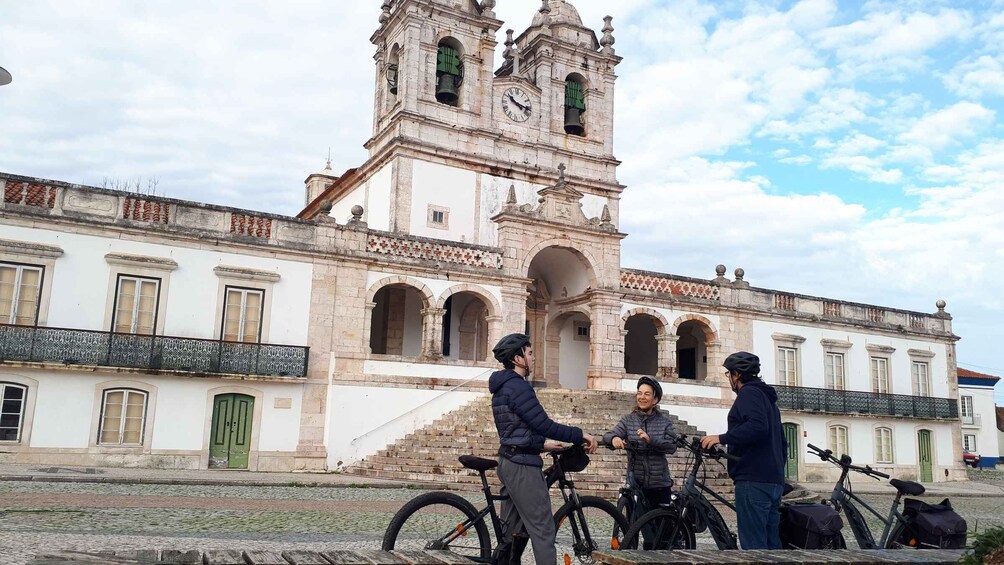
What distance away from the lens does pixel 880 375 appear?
90.9 ft

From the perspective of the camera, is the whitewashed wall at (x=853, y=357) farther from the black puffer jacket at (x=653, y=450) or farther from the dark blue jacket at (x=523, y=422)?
the dark blue jacket at (x=523, y=422)

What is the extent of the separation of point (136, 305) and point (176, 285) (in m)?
0.92

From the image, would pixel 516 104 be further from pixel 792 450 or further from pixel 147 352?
pixel 147 352

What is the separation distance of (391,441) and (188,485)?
6.29 metres

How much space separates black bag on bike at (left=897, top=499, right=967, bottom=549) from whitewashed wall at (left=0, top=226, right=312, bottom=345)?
1496 cm

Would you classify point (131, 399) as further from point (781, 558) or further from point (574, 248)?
point (781, 558)

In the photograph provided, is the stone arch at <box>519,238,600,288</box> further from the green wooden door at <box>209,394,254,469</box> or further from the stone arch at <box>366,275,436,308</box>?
the green wooden door at <box>209,394,254,469</box>

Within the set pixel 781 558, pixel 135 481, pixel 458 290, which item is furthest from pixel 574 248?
pixel 781 558

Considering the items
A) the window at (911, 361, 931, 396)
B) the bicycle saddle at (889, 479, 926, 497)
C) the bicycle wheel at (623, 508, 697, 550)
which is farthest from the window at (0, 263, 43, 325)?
the window at (911, 361, 931, 396)

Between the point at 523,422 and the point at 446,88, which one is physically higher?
the point at 446,88

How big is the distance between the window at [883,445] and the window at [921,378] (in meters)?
2.35

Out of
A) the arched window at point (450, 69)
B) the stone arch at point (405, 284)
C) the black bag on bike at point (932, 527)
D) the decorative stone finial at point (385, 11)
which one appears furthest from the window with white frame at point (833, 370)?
the black bag on bike at point (932, 527)

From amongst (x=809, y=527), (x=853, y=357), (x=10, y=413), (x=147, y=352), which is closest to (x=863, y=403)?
(x=853, y=357)

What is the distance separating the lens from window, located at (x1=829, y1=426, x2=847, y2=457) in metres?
26.0
